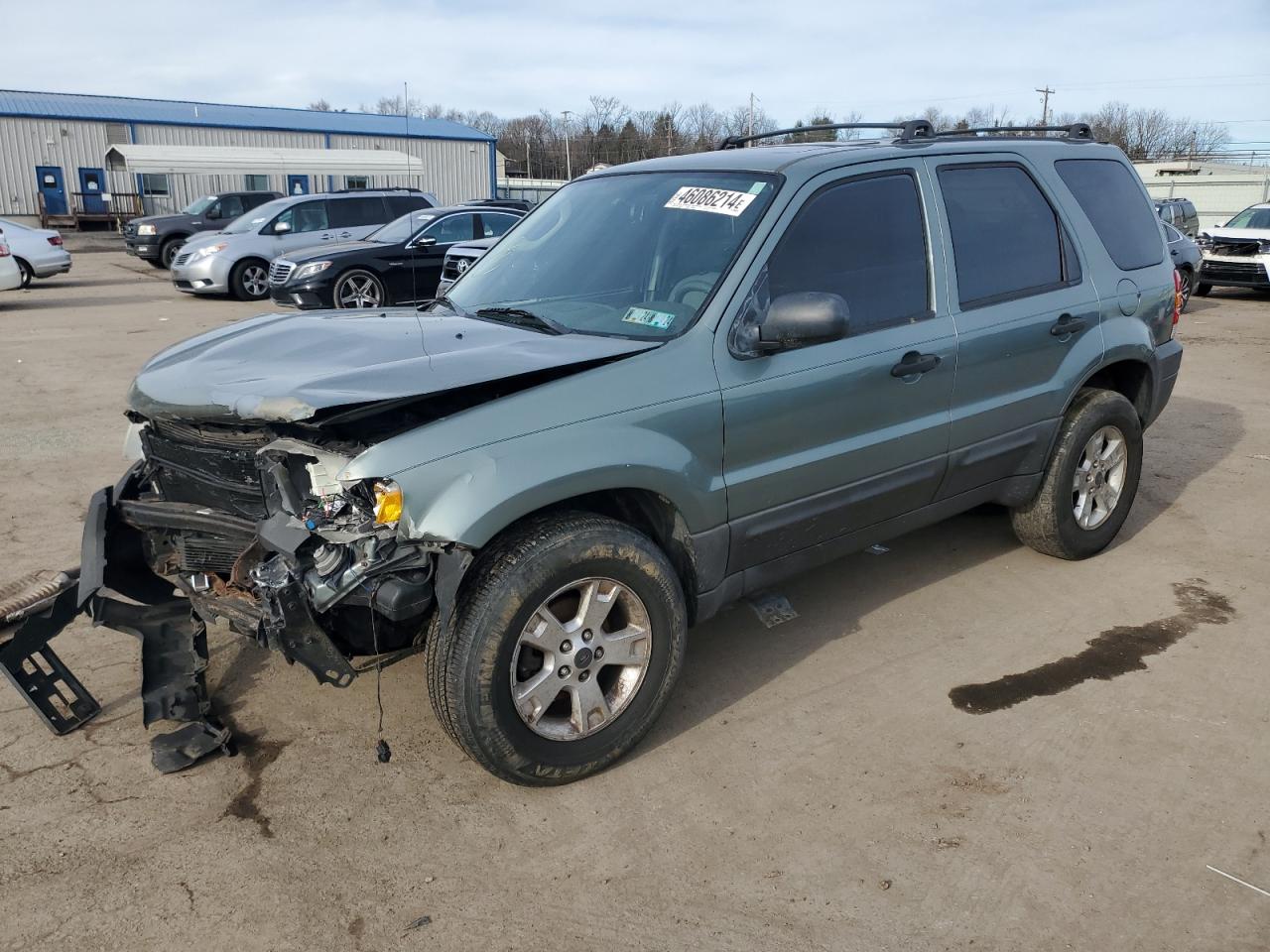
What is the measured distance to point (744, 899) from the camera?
2729 mm

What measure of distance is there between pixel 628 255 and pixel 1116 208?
8.99 ft

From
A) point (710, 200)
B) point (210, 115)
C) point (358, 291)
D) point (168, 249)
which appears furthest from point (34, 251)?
point (210, 115)

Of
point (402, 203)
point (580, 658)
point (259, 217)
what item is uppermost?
point (402, 203)

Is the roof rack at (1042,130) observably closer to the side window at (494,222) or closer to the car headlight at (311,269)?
the car headlight at (311,269)

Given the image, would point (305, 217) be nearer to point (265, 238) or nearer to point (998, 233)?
point (265, 238)

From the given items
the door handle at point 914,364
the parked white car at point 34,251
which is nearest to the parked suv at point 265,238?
the parked white car at point 34,251

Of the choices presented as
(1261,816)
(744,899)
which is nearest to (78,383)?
(744,899)

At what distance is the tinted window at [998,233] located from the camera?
4.16 m

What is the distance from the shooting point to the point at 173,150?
112 ft

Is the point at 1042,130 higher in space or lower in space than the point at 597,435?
higher

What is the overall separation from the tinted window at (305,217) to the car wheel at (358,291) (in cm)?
417

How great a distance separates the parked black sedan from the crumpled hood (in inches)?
356

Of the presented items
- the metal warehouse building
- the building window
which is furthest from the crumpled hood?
the building window

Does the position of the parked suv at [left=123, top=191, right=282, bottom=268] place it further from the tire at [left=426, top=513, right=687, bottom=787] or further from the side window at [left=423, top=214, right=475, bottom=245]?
the tire at [left=426, top=513, right=687, bottom=787]
